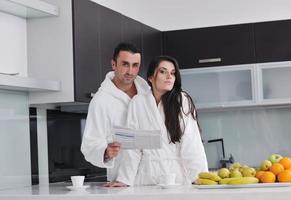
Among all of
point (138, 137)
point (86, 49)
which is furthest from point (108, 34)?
point (138, 137)

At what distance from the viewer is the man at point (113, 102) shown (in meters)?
3.73

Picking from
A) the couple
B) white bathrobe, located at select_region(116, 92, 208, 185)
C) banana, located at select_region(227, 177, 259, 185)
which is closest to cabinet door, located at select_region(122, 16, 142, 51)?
the couple

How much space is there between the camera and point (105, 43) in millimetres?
4793

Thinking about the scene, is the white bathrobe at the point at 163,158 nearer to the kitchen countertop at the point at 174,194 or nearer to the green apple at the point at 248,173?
the kitchen countertop at the point at 174,194

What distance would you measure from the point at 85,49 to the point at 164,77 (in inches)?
38.1

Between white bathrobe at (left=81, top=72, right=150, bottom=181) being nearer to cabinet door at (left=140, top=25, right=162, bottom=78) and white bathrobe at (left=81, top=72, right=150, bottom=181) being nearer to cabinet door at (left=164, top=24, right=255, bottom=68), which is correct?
cabinet door at (left=140, top=25, right=162, bottom=78)

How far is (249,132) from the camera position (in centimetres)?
607

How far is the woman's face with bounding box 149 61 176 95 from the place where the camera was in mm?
3670

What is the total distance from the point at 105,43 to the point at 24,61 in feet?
2.23

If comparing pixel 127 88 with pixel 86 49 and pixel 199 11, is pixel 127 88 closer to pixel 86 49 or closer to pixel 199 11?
pixel 86 49

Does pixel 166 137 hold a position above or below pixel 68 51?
below

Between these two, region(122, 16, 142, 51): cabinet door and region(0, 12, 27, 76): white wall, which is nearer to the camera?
region(0, 12, 27, 76): white wall

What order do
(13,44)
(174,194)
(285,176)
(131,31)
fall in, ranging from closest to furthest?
(174,194), (285,176), (13,44), (131,31)

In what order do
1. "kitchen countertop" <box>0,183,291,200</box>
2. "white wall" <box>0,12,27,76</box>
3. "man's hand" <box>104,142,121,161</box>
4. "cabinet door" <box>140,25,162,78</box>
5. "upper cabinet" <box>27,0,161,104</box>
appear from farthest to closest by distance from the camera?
"cabinet door" <box>140,25,162,78</box> → "upper cabinet" <box>27,0,161,104</box> → "white wall" <box>0,12,27,76</box> → "man's hand" <box>104,142,121,161</box> → "kitchen countertop" <box>0,183,291,200</box>
